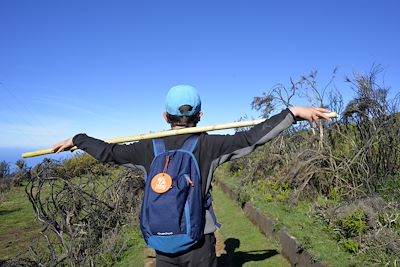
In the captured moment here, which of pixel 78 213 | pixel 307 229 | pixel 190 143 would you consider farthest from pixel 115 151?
pixel 78 213

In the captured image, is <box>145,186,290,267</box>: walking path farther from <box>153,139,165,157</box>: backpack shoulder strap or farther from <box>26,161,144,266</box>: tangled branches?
<box>153,139,165,157</box>: backpack shoulder strap

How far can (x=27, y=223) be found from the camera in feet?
43.4

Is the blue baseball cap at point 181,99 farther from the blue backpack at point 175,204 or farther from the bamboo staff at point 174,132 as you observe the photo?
the blue backpack at point 175,204

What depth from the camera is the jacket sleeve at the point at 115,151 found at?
2.99 meters

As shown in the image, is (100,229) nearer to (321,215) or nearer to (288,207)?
(288,207)

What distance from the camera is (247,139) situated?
9.14ft

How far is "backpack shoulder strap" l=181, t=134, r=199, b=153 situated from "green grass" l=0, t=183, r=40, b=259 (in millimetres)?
8213

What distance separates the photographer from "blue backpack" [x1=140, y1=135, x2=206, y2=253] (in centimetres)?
266

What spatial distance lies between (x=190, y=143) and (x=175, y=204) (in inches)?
18.0

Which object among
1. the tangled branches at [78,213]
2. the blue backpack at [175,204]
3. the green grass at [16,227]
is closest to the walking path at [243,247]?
the tangled branches at [78,213]

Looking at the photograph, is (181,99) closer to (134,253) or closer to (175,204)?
(175,204)

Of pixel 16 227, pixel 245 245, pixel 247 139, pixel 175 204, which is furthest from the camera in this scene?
pixel 16 227

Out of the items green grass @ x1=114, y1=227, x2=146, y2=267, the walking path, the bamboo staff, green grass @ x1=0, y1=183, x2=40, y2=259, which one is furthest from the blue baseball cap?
green grass @ x1=0, y1=183, x2=40, y2=259

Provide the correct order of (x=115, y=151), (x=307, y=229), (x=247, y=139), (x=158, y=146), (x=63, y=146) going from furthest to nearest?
1. (x=307, y=229)
2. (x=63, y=146)
3. (x=115, y=151)
4. (x=158, y=146)
5. (x=247, y=139)
